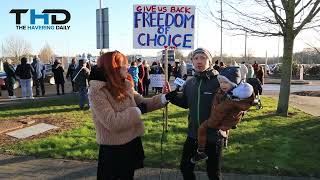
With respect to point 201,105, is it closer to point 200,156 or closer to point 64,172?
point 200,156

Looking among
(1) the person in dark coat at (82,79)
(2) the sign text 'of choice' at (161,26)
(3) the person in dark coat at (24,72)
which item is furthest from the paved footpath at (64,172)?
(3) the person in dark coat at (24,72)

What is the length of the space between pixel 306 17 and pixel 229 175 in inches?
318

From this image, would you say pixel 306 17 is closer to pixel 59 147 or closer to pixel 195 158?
pixel 59 147

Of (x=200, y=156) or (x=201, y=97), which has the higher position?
(x=201, y=97)

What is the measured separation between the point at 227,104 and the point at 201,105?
53 centimetres

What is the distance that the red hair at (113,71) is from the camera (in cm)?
419

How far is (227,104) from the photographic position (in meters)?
4.37

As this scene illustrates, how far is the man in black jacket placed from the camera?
4836 millimetres

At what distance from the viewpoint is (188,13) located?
9.87 meters

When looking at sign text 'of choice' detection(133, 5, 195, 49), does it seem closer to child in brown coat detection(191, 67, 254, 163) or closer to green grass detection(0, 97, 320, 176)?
green grass detection(0, 97, 320, 176)

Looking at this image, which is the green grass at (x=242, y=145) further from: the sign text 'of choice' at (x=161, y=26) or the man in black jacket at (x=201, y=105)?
the man in black jacket at (x=201, y=105)

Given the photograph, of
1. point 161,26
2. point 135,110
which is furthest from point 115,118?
point 161,26

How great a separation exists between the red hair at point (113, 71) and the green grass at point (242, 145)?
3.26m

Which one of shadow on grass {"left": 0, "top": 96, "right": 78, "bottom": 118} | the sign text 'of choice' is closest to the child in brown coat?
the sign text 'of choice'
